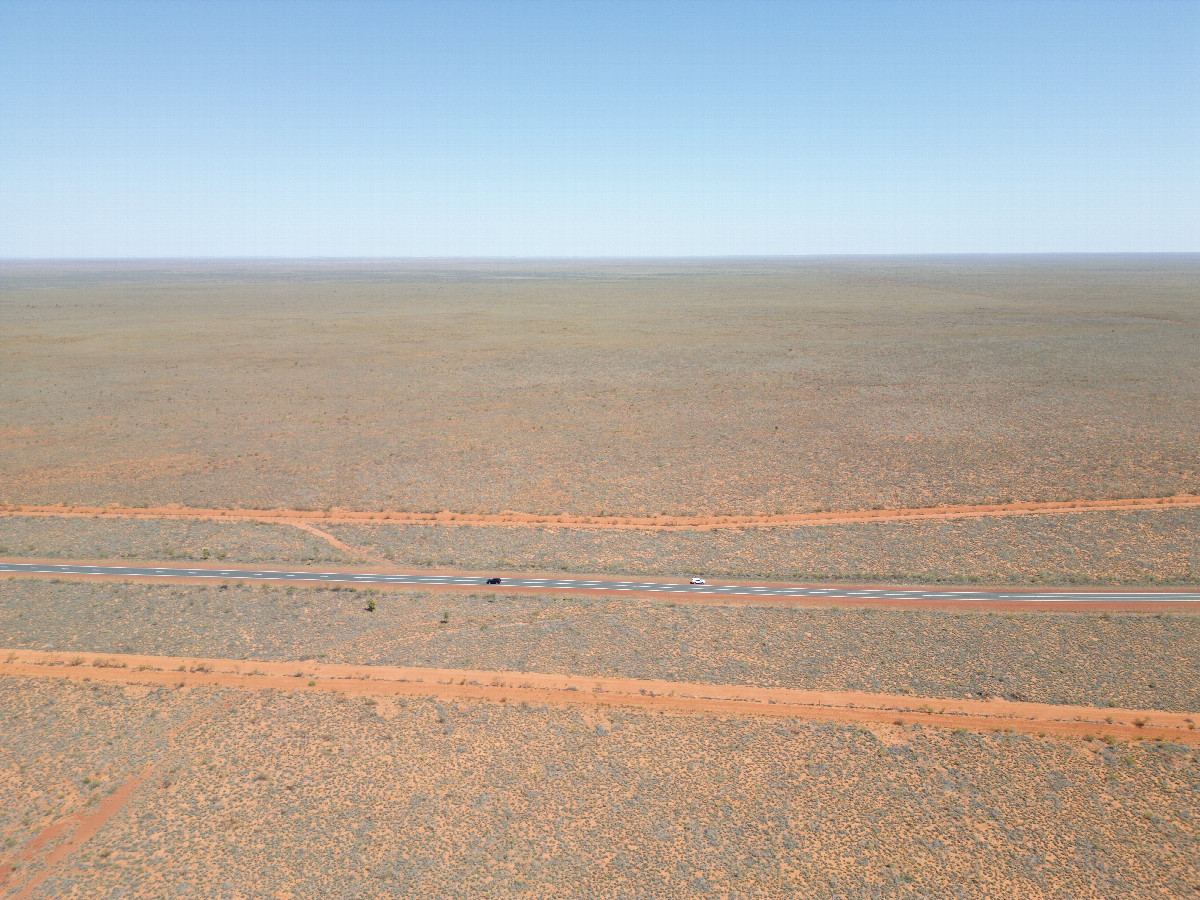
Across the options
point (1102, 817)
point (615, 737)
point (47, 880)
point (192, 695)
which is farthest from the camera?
point (192, 695)

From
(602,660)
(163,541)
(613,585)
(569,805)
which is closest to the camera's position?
(569,805)

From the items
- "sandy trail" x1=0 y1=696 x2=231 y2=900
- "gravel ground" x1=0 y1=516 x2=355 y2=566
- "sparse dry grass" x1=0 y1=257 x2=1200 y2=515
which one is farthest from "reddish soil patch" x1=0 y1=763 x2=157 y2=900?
"sparse dry grass" x1=0 y1=257 x2=1200 y2=515

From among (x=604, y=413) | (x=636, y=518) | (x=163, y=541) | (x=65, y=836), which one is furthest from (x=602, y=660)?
(x=604, y=413)

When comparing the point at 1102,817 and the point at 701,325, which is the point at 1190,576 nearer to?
the point at 1102,817

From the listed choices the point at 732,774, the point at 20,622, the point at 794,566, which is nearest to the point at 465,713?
the point at 732,774

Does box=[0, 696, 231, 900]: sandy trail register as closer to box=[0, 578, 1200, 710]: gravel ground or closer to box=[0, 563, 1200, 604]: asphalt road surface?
box=[0, 578, 1200, 710]: gravel ground

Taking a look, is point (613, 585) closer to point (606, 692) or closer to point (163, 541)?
point (606, 692)
